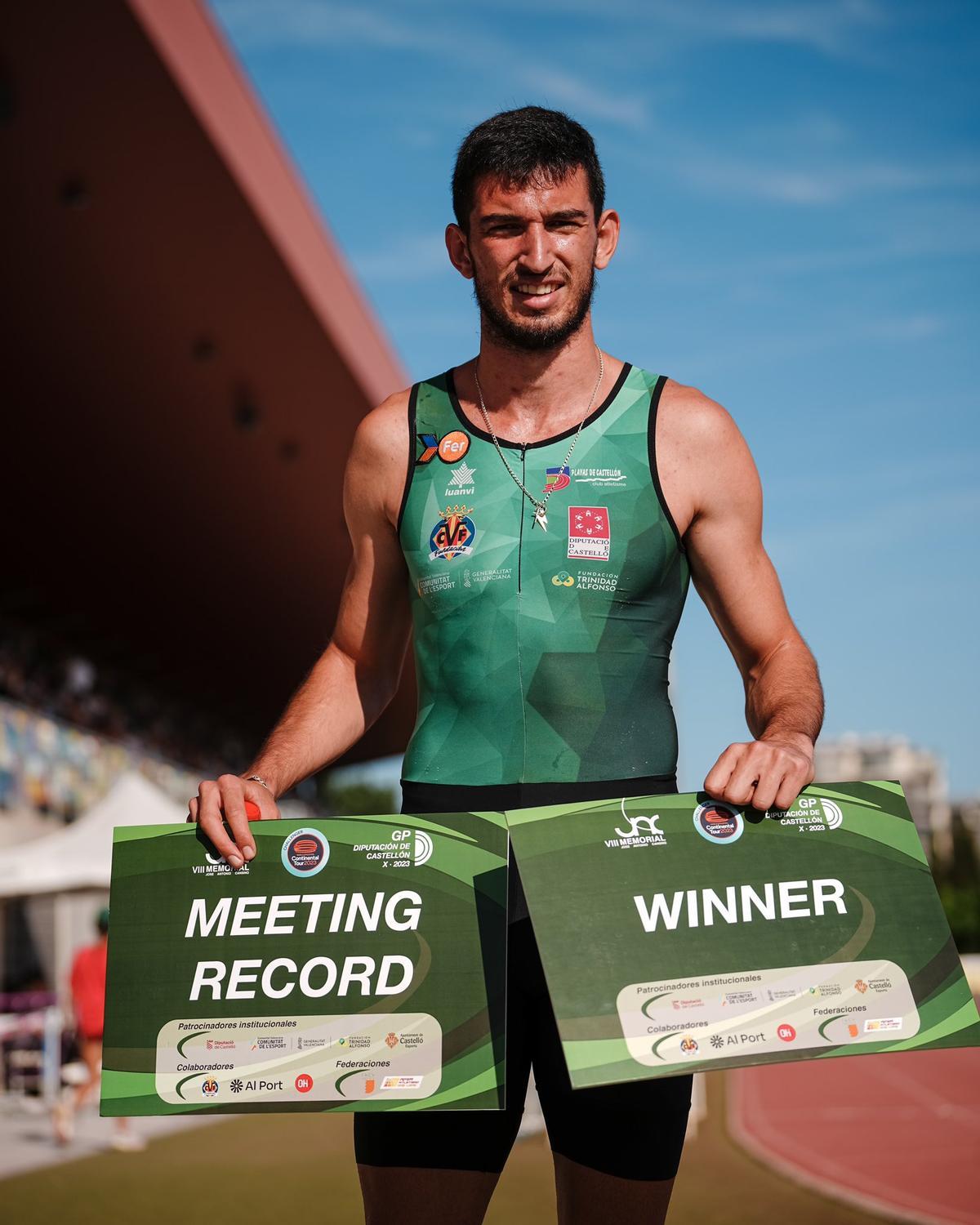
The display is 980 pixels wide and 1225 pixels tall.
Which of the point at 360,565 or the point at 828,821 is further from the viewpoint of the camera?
the point at 360,565

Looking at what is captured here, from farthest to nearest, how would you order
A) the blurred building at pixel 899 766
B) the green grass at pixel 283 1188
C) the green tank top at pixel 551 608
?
the blurred building at pixel 899 766 < the green grass at pixel 283 1188 < the green tank top at pixel 551 608

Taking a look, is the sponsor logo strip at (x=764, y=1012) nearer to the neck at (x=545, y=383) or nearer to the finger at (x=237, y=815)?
the finger at (x=237, y=815)

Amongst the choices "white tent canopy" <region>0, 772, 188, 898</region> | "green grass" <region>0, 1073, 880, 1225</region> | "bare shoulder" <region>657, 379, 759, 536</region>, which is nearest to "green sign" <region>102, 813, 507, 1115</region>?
"bare shoulder" <region>657, 379, 759, 536</region>

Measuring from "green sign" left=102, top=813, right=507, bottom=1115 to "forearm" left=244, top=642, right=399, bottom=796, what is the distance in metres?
0.30

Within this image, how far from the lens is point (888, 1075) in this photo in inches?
647

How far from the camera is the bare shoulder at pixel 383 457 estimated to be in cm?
230

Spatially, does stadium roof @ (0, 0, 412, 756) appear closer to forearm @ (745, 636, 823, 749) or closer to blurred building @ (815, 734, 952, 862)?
forearm @ (745, 636, 823, 749)

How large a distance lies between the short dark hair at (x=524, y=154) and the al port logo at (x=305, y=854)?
981 mm

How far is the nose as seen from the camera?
2121 millimetres

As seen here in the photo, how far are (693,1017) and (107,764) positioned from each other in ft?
69.0

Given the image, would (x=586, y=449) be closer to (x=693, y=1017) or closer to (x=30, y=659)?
(x=693, y=1017)

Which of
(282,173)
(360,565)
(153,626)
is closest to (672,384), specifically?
(360,565)

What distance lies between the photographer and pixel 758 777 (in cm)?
183

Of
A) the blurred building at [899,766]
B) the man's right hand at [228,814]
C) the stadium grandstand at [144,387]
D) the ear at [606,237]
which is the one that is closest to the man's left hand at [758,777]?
the man's right hand at [228,814]
